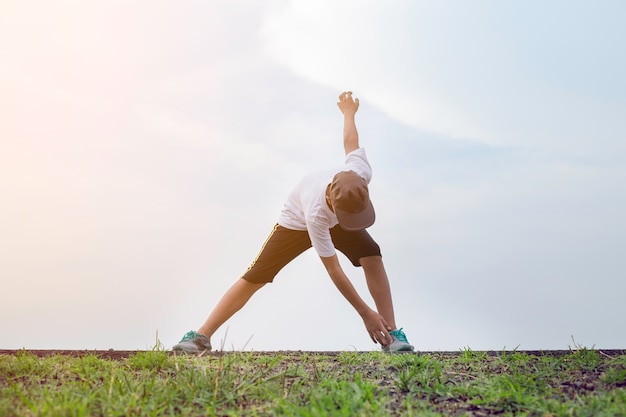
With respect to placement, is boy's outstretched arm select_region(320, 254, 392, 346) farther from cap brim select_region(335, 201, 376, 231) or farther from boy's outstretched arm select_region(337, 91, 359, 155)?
boy's outstretched arm select_region(337, 91, 359, 155)

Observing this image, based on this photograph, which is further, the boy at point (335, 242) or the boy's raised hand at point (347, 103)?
the boy's raised hand at point (347, 103)

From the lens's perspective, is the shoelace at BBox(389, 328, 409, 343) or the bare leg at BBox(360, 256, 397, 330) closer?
the shoelace at BBox(389, 328, 409, 343)

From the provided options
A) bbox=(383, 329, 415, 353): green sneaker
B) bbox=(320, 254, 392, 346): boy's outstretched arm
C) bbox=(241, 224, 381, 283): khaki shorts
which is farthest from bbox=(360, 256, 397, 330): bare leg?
bbox=(320, 254, 392, 346): boy's outstretched arm

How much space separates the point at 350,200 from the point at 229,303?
4.90ft

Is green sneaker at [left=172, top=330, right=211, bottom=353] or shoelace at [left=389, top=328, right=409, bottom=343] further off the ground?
shoelace at [left=389, top=328, right=409, bottom=343]

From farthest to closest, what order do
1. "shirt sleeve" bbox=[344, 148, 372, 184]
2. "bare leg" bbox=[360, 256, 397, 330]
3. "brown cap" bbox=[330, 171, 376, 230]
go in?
"bare leg" bbox=[360, 256, 397, 330] → "shirt sleeve" bbox=[344, 148, 372, 184] → "brown cap" bbox=[330, 171, 376, 230]

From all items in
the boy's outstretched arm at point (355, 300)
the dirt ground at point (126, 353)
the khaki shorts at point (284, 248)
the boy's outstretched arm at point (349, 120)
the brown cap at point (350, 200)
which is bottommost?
the dirt ground at point (126, 353)

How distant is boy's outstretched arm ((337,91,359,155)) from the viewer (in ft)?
16.4

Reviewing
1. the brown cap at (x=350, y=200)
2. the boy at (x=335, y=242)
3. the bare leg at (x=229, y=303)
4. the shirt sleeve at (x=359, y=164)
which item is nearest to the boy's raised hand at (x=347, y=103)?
the boy at (x=335, y=242)

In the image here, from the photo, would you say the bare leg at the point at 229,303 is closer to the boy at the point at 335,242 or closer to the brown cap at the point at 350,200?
the boy at the point at 335,242

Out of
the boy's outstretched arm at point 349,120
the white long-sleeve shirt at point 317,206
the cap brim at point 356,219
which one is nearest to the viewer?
the cap brim at point 356,219

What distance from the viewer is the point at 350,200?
4.34 meters

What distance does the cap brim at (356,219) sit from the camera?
444cm

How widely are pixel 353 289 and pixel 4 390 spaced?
2350 mm
